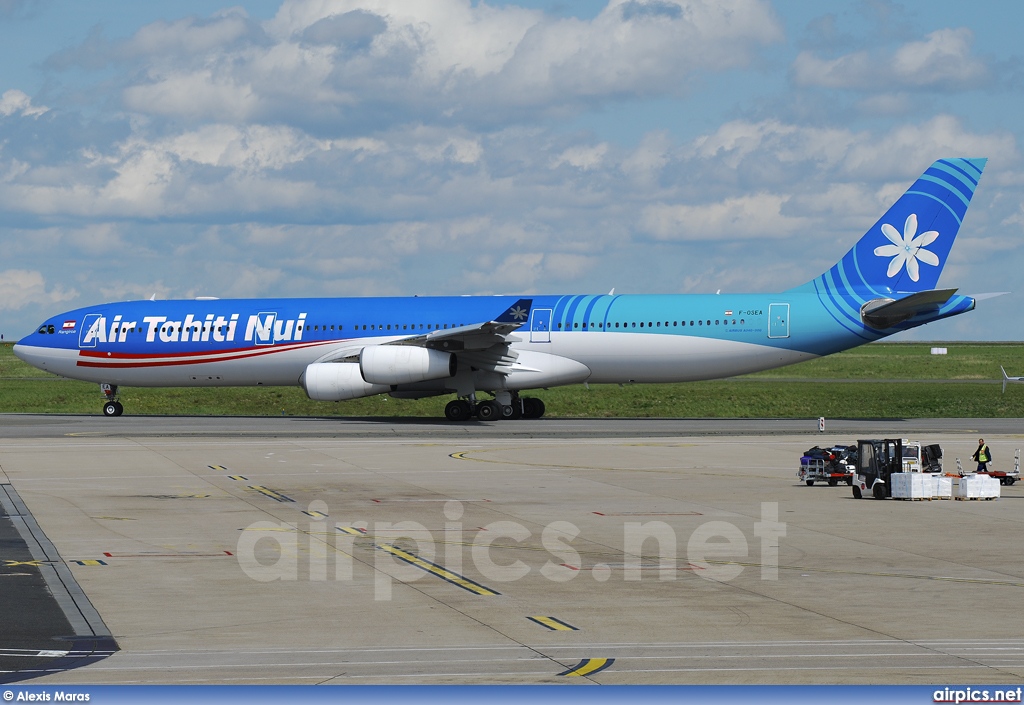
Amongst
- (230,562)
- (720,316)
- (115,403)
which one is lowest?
(230,562)

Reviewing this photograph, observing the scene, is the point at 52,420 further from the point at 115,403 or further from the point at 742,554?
the point at 742,554

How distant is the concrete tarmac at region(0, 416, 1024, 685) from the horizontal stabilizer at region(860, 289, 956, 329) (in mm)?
13740

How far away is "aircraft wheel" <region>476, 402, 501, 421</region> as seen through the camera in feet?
160

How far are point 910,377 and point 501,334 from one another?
49529 mm

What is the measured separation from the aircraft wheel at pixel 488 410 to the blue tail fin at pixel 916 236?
44.9ft

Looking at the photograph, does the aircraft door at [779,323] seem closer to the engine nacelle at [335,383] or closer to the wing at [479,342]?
the wing at [479,342]

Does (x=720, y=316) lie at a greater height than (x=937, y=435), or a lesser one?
greater

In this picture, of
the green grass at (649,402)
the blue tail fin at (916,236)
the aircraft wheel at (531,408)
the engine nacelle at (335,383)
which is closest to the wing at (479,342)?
the engine nacelle at (335,383)

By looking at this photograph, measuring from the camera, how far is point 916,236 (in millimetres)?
46594

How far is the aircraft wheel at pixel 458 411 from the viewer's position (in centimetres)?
4850

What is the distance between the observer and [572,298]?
4828 cm

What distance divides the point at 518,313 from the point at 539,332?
1.11 metres

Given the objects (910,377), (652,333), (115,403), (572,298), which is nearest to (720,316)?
(652,333)

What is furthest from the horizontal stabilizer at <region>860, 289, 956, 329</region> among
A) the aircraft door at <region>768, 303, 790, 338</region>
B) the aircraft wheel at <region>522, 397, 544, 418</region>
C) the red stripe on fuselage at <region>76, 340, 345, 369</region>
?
the red stripe on fuselage at <region>76, 340, 345, 369</region>
